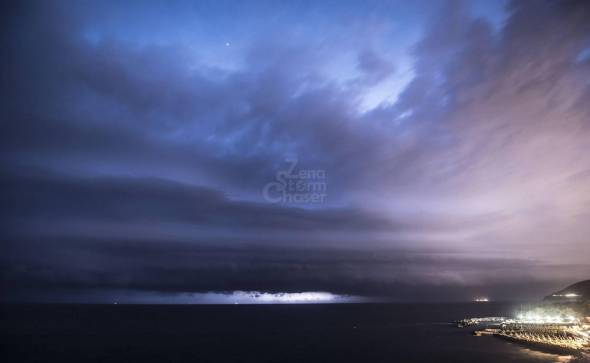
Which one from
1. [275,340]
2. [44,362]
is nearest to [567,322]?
[275,340]

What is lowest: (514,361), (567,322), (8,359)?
(8,359)

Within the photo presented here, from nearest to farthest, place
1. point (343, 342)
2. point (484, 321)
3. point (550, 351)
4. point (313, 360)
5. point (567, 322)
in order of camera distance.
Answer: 1. point (313, 360)
2. point (550, 351)
3. point (343, 342)
4. point (567, 322)
5. point (484, 321)

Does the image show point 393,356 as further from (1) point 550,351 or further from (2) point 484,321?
(2) point 484,321

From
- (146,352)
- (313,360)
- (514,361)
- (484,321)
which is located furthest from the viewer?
(484,321)

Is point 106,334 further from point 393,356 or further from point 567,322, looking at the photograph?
point 567,322

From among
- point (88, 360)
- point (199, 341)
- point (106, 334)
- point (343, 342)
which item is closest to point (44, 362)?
point (88, 360)

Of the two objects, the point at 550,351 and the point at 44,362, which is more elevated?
the point at 550,351

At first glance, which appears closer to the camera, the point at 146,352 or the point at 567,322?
the point at 146,352

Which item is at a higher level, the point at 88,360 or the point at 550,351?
the point at 550,351

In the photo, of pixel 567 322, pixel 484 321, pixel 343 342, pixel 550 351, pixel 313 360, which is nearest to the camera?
pixel 313 360

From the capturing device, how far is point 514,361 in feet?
263

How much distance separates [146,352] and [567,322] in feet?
436

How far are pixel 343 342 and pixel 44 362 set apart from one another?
73.6 meters

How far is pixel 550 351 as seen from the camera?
91.6m
